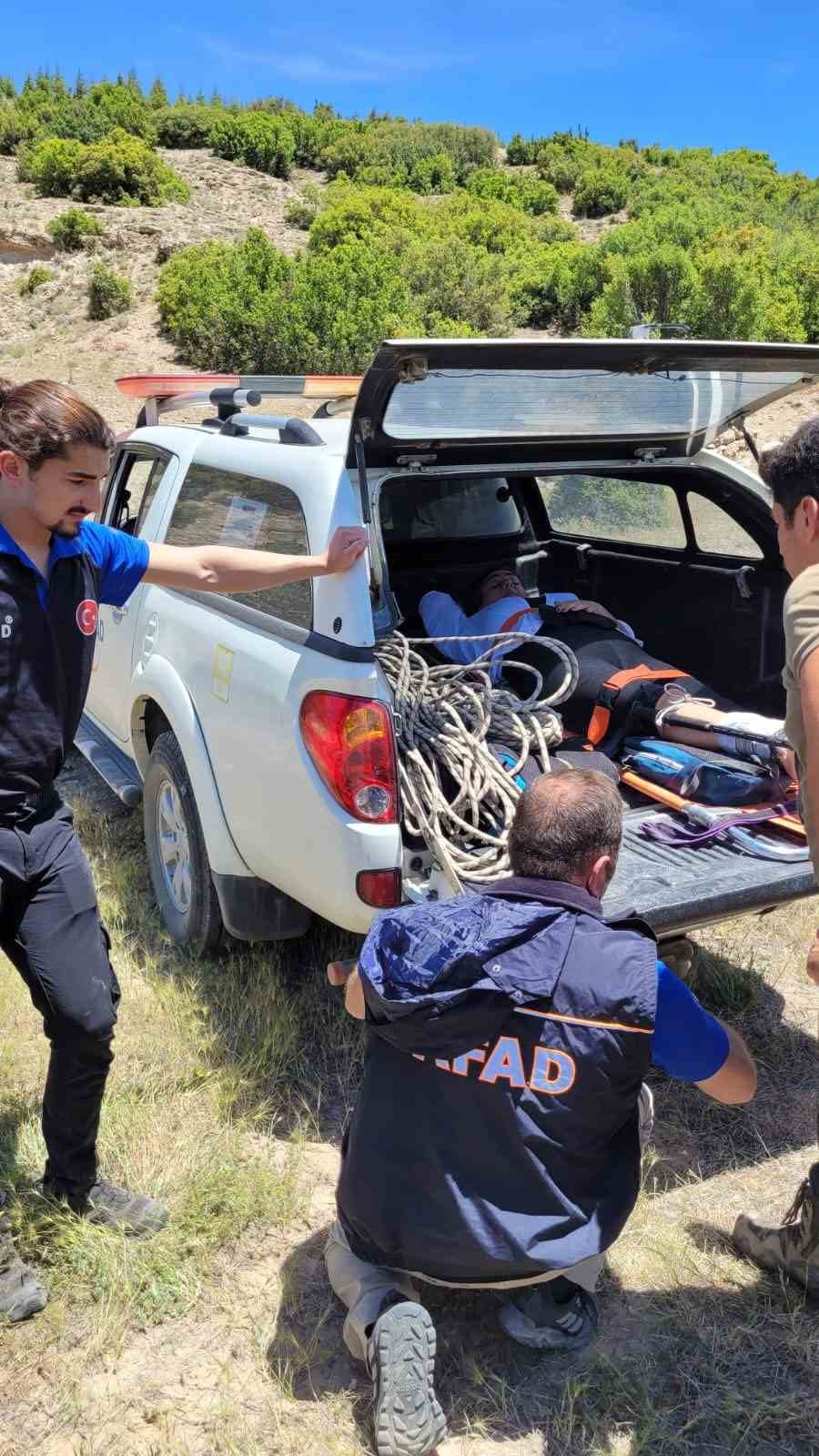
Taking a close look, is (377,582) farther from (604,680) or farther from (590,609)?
(590,609)

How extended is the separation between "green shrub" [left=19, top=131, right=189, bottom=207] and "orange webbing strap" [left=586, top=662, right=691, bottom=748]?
31.7m

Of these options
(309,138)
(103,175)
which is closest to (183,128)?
(309,138)

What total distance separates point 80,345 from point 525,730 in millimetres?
21842

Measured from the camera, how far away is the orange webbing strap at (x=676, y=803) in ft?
10.5

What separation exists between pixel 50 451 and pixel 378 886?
132 cm

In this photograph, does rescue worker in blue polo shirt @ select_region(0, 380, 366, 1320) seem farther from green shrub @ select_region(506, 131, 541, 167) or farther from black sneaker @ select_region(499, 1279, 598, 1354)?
green shrub @ select_region(506, 131, 541, 167)

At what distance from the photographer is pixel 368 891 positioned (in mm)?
2809

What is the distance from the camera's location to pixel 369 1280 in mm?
2146

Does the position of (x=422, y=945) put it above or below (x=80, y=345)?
below

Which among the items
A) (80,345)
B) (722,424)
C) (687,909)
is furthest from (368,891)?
(80,345)

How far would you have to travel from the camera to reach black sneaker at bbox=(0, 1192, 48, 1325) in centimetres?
230

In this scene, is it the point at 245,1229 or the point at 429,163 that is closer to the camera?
the point at 245,1229

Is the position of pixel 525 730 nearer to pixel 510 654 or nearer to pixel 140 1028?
pixel 510 654

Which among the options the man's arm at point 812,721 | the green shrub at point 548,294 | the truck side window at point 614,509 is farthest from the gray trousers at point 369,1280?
the green shrub at point 548,294
